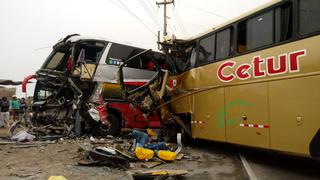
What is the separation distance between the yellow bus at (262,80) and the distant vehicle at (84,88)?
2.46 metres

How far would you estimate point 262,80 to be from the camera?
745cm

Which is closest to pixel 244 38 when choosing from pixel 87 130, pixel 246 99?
pixel 246 99

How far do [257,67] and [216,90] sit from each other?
1.65 meters

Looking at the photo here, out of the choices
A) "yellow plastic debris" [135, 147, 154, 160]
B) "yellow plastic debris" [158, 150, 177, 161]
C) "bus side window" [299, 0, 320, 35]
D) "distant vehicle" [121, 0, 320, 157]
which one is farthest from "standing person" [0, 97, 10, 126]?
"bus side window" [299, 0, 320, 35]

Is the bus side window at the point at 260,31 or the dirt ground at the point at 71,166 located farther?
the bus side window at the point at 260,31

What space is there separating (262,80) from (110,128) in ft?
21.3

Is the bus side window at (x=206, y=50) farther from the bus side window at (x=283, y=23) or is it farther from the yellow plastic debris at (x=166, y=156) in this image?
the yellow plastic debris at (x=166, y=156)

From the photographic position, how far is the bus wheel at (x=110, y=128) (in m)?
11.9

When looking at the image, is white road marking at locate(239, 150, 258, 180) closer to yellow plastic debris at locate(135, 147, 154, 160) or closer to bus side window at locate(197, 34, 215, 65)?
yellow plastic debris at locate(135, 147, 154, 160)

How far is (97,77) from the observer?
12.0 meters

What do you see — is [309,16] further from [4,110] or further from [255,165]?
[4,110]

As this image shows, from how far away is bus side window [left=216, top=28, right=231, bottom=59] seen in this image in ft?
28.8

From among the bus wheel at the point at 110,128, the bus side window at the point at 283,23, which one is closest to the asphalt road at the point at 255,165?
the bus side window at the point at 283,23

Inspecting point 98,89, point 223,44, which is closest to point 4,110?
point 98,89
